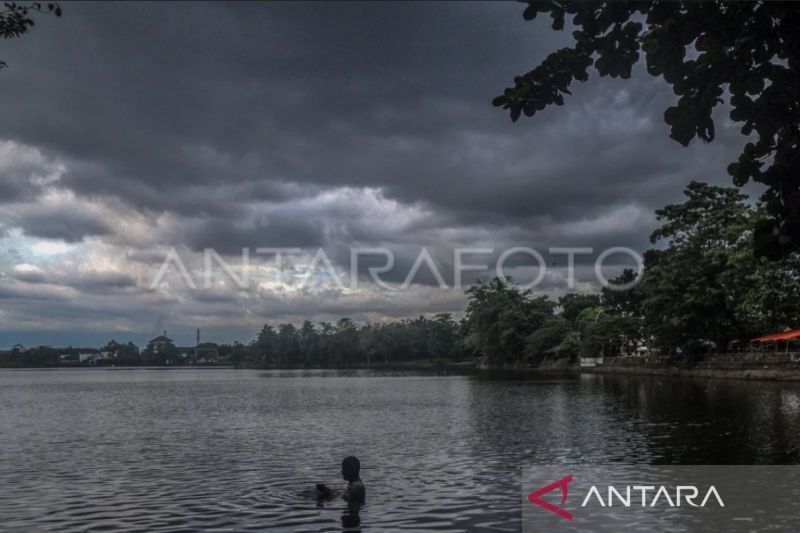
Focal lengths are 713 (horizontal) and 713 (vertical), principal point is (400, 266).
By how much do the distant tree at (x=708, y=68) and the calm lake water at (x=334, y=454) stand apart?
27.7 feet

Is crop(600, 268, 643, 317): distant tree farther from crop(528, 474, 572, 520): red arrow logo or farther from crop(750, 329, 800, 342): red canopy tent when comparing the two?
crop(528, 474, 572, 520): red arrow logo

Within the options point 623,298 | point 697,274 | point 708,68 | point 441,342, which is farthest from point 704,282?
point 441,342

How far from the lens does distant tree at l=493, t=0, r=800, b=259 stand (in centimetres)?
561

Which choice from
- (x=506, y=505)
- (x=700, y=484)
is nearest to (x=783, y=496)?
A: (x=700, y=484)

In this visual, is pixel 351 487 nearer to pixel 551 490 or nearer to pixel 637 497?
pixel 551 490

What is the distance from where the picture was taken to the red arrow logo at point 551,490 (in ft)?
44.1

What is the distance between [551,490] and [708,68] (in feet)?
38.1

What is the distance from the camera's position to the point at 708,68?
5719mm

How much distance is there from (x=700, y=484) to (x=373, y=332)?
179205 mm

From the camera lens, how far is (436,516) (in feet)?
43.1

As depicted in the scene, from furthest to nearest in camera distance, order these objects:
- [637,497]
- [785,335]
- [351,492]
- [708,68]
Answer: [785,335] < [351,492] < [637,497] < [708,68]

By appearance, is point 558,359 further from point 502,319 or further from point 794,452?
point 794,452

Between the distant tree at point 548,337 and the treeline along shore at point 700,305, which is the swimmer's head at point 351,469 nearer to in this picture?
the treeline along shore at point 700,305

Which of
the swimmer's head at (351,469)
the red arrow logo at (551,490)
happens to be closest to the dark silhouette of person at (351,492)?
the swimmer's head at (351,469)
